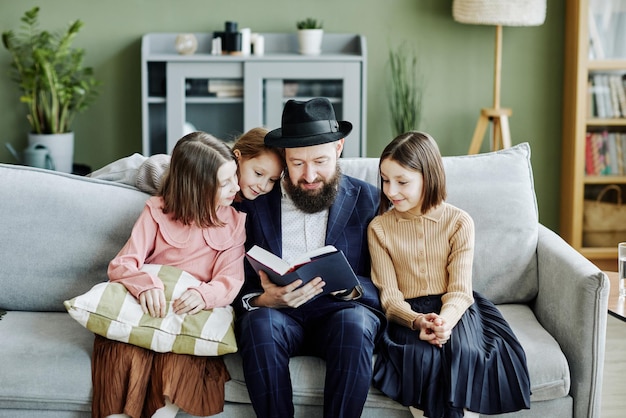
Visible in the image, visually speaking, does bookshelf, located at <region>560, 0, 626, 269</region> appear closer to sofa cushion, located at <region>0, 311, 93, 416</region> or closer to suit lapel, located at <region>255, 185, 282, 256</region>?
suit lapel, located at <region>255, 185, 282, 256</region>

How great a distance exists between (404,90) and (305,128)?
2.34m

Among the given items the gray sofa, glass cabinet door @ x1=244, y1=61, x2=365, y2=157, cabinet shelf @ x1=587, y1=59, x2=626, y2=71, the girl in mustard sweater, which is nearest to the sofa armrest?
the gray sofa

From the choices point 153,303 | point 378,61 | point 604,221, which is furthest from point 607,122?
point 153,303

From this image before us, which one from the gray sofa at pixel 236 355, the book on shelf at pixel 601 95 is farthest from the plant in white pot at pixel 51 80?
the book on shelf at pixel 601 95

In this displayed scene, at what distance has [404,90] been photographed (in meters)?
4.73

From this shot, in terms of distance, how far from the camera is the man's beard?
250 cm

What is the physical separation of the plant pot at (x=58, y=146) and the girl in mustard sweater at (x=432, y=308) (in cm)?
Result: 239

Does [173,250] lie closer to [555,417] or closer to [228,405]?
[228,405]

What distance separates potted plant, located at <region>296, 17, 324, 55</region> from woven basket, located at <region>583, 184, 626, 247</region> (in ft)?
5.33

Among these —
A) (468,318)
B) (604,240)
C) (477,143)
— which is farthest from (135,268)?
(604,240)

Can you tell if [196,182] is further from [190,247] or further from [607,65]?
[607,65]

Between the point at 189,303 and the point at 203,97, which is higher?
the point at 203,97

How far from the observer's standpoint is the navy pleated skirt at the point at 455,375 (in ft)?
7.13

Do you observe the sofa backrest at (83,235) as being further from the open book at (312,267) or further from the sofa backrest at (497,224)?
the open book at (312,267)
